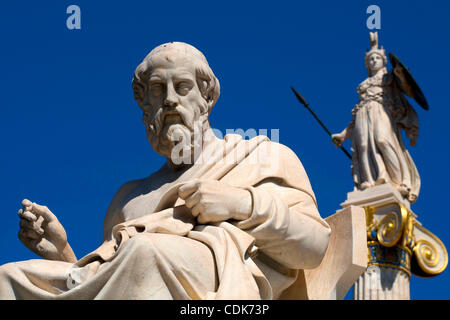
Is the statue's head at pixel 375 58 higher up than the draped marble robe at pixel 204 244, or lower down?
higher up

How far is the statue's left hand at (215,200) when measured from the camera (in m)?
6.20

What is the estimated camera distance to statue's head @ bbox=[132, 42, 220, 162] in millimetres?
6812

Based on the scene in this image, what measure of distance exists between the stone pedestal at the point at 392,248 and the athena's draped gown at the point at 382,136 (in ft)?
1.81

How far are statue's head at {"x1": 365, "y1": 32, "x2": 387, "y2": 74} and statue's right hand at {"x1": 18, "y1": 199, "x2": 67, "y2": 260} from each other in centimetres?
1309

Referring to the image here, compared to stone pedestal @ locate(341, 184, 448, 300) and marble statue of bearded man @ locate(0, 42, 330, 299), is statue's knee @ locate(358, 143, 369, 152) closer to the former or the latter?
stone pedestal @ locate(341, 184, 448, 300)

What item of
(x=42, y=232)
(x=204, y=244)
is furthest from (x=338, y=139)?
(x=204, y=244)

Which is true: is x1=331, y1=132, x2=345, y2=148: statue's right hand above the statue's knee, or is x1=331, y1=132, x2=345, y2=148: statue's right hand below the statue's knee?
above

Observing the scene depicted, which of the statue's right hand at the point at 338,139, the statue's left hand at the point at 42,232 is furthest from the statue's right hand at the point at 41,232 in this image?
the statue's right hand at the point at 338,139

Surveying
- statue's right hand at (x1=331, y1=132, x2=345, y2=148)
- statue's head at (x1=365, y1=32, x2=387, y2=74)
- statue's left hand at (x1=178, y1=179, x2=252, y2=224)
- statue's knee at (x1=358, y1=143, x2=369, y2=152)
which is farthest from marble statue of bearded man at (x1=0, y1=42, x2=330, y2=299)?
statue's head at (x1=365, y1=32, x2=387, y2=74)

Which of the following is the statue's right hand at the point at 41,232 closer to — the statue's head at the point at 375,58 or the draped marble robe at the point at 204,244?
the draped marble robe at the point at 204,244

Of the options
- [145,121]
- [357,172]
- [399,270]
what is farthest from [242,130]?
[357,172]

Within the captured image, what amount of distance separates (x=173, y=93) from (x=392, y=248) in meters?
9.68

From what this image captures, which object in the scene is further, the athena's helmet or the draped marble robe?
the athena's helmet

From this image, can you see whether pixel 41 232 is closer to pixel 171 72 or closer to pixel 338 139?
pixel 171 72
